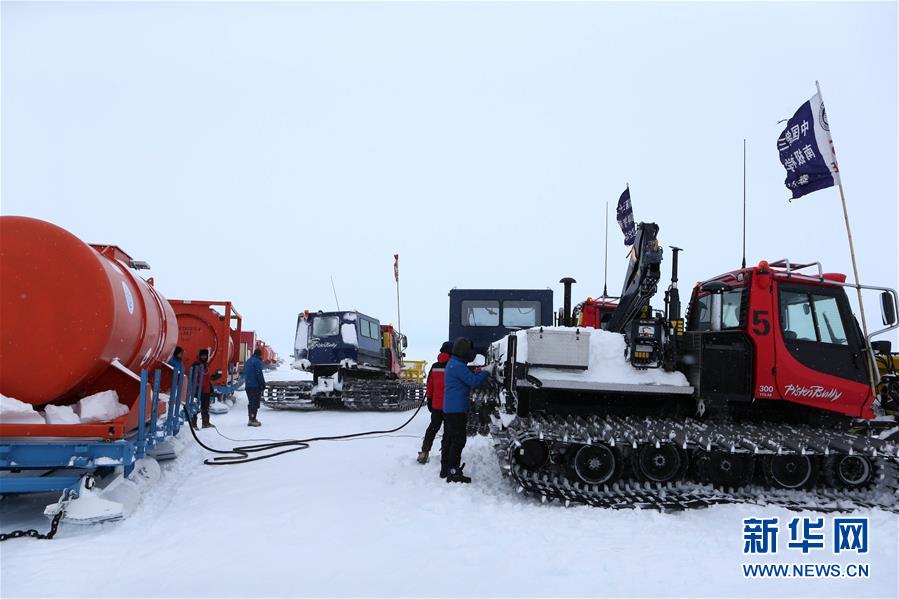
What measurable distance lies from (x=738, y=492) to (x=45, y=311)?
7.04m

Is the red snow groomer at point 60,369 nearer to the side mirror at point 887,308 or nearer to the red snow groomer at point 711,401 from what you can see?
the red snow groomer at point 711,401

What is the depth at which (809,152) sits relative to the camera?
8.77m

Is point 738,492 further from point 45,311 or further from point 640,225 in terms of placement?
point 45,311

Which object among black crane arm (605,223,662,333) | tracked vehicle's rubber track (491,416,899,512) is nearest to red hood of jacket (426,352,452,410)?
tracked vehicle's rubber track (491,416,899,512)

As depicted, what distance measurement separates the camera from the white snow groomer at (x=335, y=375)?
16859mm

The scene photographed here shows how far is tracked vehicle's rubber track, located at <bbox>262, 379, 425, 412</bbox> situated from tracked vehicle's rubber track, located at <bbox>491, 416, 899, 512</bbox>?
34.9 feet

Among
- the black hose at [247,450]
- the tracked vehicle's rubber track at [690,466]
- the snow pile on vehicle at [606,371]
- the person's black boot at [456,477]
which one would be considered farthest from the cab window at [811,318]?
the black hose at [247,450]

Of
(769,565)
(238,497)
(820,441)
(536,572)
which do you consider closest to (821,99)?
(820,441)

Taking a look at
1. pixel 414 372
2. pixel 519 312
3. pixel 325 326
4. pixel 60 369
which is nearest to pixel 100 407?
pixel 60 369

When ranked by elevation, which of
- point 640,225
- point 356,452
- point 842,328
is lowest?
point 356,452

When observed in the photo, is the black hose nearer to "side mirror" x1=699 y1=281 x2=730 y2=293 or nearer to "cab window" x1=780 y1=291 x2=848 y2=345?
"side mirror" x1=699 y1=281 x2=730 y2=293

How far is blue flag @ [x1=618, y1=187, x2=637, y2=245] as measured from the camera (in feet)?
50.4

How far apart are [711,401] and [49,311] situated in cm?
690

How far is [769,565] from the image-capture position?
4.64 metres
